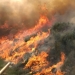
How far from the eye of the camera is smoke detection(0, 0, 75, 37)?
107 ft

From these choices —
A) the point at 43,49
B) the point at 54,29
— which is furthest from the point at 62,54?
the point at 54,29

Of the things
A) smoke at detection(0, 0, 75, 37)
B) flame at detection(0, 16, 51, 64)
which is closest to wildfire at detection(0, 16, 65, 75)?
flame at detection(0, 16, 51, 64)

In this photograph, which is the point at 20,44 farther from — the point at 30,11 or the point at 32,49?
the point at 30,11

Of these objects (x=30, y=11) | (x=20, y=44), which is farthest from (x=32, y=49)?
(x=30, y=11)

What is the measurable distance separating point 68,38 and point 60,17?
9.23m

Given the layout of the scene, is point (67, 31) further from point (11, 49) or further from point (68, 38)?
point (11, 49)

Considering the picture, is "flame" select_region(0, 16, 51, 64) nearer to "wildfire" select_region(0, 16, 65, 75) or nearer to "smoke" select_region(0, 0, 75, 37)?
"wildfire" select_region(0, 16, 65, 75)

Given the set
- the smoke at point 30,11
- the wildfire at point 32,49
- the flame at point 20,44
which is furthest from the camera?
the smoke at point 30,11

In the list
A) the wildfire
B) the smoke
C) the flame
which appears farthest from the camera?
the smoke

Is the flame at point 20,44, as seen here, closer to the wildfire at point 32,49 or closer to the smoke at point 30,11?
the wildfire at point 32,49

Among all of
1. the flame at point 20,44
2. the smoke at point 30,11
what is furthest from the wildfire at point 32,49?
the smoke at point 30,11

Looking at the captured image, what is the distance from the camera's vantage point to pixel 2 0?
1422 inches

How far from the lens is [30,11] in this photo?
113 feet

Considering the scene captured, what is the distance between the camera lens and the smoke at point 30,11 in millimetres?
32531
